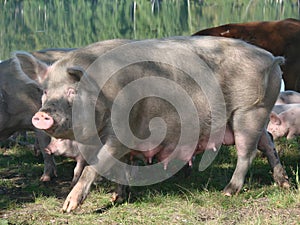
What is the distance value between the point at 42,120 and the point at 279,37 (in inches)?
295

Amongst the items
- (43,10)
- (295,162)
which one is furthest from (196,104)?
(43,10)

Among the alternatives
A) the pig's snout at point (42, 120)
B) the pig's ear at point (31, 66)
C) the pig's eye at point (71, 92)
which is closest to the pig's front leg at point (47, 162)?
the pig's ear at point (31, 66)

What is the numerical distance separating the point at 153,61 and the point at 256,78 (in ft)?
3.31

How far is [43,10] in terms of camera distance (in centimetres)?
6631

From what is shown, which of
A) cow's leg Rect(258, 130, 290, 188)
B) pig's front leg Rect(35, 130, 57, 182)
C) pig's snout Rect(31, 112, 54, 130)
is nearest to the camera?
pig's snout Rect(31, 112, 54, 130)

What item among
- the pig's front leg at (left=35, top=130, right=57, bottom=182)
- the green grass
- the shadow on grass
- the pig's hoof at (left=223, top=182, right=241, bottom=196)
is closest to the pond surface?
the shadow on grass

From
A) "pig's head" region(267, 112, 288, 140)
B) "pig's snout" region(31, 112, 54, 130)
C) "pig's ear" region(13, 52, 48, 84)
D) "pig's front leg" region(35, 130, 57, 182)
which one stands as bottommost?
"pig's head" region(267, 112, 288, 140)

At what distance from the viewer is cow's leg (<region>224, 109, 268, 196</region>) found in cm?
577

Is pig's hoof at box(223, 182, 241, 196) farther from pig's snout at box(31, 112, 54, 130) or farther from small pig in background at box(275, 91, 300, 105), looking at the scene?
small pig in background at box(275, 91, 300, 105)

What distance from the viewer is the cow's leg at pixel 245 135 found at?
5.77 metres

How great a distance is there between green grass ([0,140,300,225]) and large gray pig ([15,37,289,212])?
23 centimetres

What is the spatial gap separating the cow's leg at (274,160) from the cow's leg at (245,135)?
366 millimetres

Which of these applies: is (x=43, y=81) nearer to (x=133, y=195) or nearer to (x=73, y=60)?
(x=73, y=60)

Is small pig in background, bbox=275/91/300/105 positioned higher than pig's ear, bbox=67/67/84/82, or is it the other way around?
pig's ear, bbox=67/67/84/82
